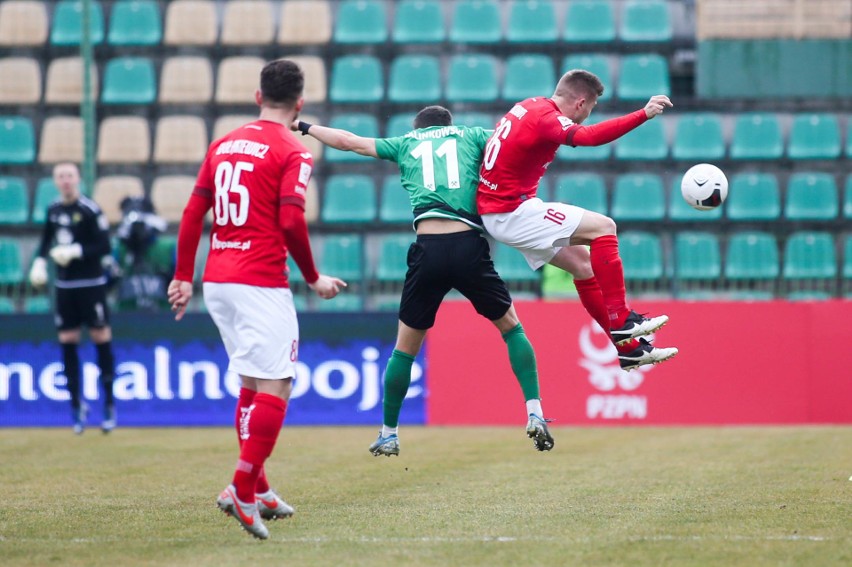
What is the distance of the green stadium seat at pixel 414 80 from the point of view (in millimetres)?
18141

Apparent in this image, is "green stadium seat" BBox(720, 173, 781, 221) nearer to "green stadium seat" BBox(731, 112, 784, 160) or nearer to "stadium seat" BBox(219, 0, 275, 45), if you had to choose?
"green stadium seat" BBox(731, 112, 784, 160)

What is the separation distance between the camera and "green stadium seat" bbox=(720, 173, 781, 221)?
55.6 ft

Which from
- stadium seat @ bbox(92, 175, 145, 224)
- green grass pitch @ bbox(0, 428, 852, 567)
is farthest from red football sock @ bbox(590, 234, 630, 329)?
stadium seat @ bbox(92, 175, 145, 224)

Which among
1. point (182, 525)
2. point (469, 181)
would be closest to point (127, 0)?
point (469, 181)

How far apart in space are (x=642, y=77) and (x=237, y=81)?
5871mm

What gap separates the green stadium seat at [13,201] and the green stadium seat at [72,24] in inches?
106

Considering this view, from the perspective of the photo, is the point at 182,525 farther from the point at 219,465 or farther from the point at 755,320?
the point at 755,320

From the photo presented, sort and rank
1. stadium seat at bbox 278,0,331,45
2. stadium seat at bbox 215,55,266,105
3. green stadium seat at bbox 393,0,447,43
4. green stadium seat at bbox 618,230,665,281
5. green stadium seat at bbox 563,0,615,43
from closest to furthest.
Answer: green stadium seat at bbox 618,230,665,281 → stadium seat at bbox 215,55,266,105 → green stadium seat at bbox 563,0,615,43 → green stadium seat at bbox 393,0,447,43 → stadium seat at bbox 278,0,331,45

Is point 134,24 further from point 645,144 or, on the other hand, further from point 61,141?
point 645,144

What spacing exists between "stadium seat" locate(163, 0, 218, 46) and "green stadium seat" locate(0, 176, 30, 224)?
3.25 m

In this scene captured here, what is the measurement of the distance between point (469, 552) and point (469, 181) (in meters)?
2.80

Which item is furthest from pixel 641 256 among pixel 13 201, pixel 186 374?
pixel 13 201

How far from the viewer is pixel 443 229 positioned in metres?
7.74

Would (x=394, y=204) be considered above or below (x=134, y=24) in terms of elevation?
below
